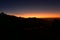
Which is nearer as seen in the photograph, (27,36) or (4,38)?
(4,38)

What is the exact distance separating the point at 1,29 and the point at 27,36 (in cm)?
508

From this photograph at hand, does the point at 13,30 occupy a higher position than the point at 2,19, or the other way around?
the point at 2,19

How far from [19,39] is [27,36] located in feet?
8.37

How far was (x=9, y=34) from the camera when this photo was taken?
20234 millimetres

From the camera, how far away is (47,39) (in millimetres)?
19922

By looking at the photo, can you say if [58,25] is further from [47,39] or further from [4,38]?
[4,38]

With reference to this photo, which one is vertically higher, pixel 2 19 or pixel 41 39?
pixel 2 19

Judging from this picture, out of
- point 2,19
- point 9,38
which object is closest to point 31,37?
point 9,38

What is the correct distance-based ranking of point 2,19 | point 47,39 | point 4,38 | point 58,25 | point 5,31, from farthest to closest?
1. point 58,25
2. point 2,19
3. point 5,31
4. point 47,39
5. point 4,38

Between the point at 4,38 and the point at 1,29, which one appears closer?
the point at 4,38

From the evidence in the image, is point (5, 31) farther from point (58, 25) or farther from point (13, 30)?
point (58, 25)

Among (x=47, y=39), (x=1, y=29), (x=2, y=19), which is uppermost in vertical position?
(x=2, y=19)

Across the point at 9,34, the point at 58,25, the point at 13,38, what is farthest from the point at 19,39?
the point at 58,25

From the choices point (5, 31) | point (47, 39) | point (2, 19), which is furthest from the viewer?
point (2, 19)
